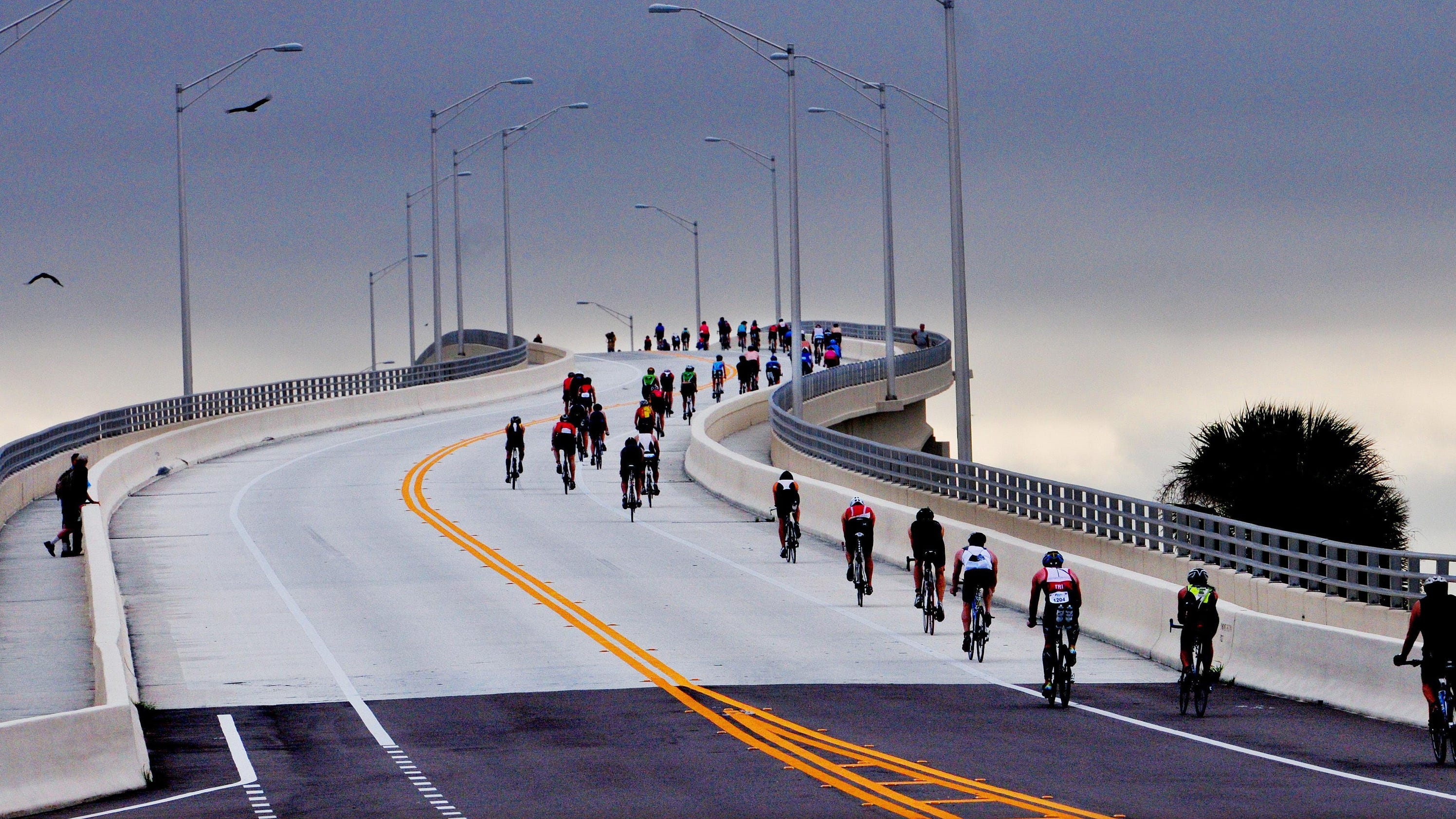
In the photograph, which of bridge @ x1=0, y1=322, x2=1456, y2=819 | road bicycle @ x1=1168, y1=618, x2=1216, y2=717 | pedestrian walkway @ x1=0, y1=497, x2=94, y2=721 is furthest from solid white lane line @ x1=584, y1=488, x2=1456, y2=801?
pedestrian walkway @ x1=0, y1=497, x2=94, y2=721

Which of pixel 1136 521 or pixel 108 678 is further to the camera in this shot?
pixel 1136 521

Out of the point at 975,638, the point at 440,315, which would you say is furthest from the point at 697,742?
the point at 440,315

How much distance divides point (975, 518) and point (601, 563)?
8.17 metres

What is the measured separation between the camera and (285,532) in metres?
34.6

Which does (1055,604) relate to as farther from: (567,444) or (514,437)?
(514,437)

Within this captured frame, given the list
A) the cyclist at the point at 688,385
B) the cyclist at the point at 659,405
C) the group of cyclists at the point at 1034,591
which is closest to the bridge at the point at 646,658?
the group of cyclists at the point at 1034,591

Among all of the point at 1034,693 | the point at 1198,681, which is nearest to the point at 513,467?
the point at 1034,693

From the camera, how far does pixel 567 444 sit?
128 ft

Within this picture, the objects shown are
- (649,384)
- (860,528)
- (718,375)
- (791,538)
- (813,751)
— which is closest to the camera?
(813,751)

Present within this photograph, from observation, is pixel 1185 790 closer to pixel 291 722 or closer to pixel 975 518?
pixel 291 722

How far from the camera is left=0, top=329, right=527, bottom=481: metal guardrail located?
132 ft

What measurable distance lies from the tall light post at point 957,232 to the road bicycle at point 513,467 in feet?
32.1

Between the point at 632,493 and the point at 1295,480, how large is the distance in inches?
875

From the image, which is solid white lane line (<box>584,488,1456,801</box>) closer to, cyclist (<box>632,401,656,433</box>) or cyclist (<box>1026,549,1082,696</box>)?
cyclist (<box>1026,549,1082,696</box>)
